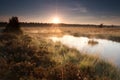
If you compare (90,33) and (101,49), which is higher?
(101,49)

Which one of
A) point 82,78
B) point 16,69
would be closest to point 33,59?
point 16,69

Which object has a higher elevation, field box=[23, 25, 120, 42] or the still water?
the still water

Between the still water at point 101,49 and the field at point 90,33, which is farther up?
the still water at point 101,49

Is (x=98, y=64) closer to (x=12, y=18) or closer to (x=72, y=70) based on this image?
(x=72, y=70)

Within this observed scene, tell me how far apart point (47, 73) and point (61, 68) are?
1.02 m

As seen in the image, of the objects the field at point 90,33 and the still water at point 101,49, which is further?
the field at point 90,33

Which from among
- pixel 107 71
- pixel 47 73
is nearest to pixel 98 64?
pixel 107 71

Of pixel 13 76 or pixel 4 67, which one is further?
pixel 4 67

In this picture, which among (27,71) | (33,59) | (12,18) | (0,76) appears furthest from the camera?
(12,18)

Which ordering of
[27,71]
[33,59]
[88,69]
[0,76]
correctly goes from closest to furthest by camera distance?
[0,76], [27,71], [88,69], [33,59]

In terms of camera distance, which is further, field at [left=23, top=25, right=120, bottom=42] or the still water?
field at [left=23, top=25, right=120, bottom=42]

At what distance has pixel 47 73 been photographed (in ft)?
35.9

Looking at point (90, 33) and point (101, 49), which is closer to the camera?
point (101, 49)

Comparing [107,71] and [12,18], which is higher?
[12,18]
